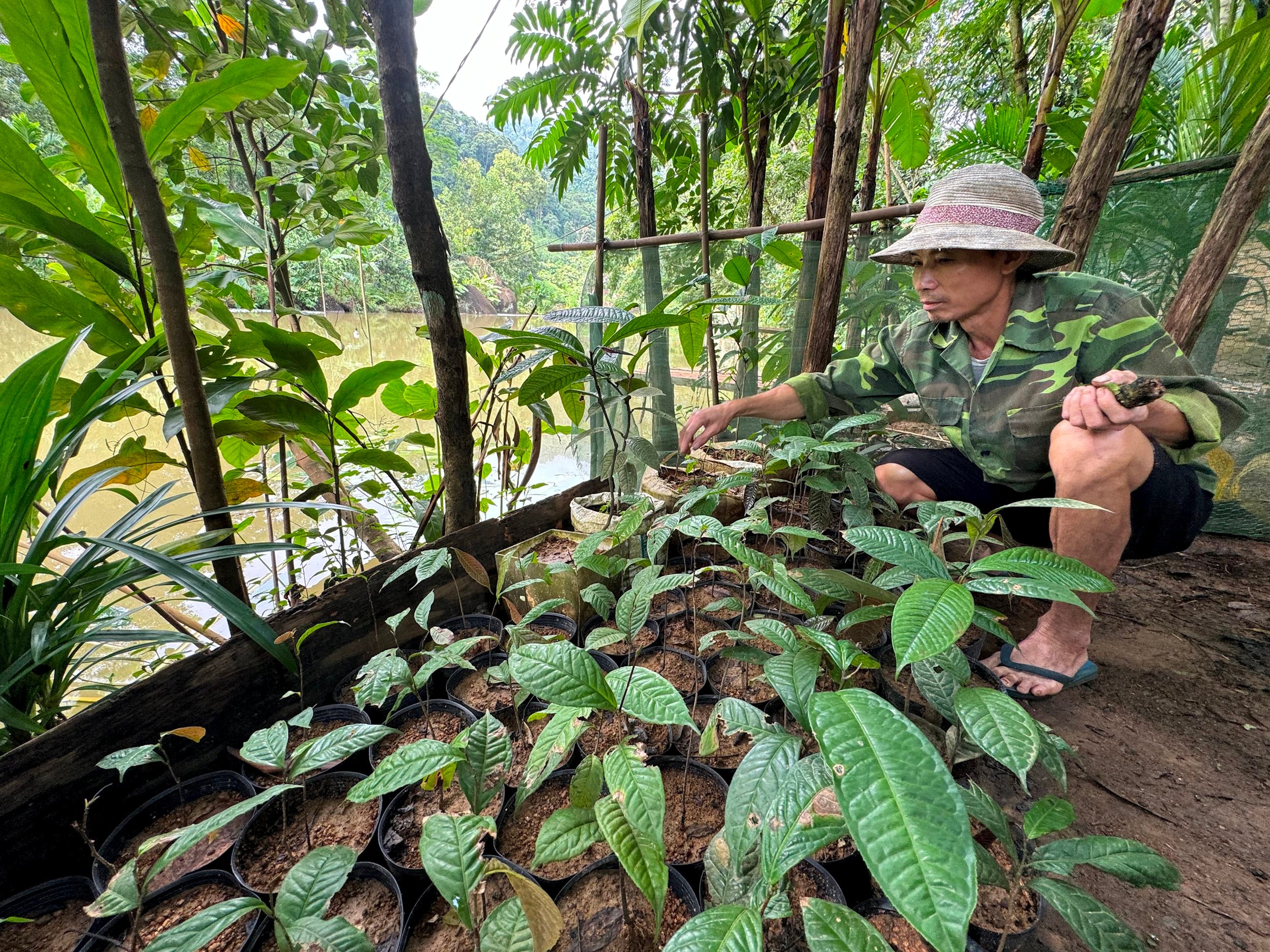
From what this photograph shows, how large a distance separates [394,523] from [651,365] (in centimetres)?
120

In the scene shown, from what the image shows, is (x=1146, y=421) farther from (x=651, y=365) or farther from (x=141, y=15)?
(x=141, y=15)

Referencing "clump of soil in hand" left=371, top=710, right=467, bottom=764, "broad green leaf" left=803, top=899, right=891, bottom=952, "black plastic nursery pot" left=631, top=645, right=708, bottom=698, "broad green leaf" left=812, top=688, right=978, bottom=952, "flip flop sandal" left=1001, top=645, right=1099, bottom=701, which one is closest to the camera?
"broad green leaf" left=812, top=688, right=978, bottom=952

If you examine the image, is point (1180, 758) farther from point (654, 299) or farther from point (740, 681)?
point (654, 299)

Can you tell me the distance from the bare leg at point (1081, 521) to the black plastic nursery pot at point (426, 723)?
114 centimetres

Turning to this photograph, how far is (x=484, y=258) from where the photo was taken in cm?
2012

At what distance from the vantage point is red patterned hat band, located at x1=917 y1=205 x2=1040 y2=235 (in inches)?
45.4

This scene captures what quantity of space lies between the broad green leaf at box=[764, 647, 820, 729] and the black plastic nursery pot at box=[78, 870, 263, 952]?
0.68 metres

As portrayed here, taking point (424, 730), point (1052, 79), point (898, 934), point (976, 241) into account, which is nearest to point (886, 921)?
point (898, 934)

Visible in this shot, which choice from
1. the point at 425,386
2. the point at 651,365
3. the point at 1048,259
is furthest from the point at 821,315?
the point at 425,386

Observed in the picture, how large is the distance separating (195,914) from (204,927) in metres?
0.33

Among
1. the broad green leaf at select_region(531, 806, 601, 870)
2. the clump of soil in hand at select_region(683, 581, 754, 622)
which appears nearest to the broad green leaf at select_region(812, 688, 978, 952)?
the broad green leaf at select_region(531, 806, 601, 870)

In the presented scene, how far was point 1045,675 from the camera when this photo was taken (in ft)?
3.95

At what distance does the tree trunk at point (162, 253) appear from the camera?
0.65m

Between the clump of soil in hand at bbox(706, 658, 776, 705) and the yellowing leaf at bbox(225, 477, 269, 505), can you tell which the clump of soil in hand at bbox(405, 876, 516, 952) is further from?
the yellowing leaf at bbox(225, 477, 269, 505)
